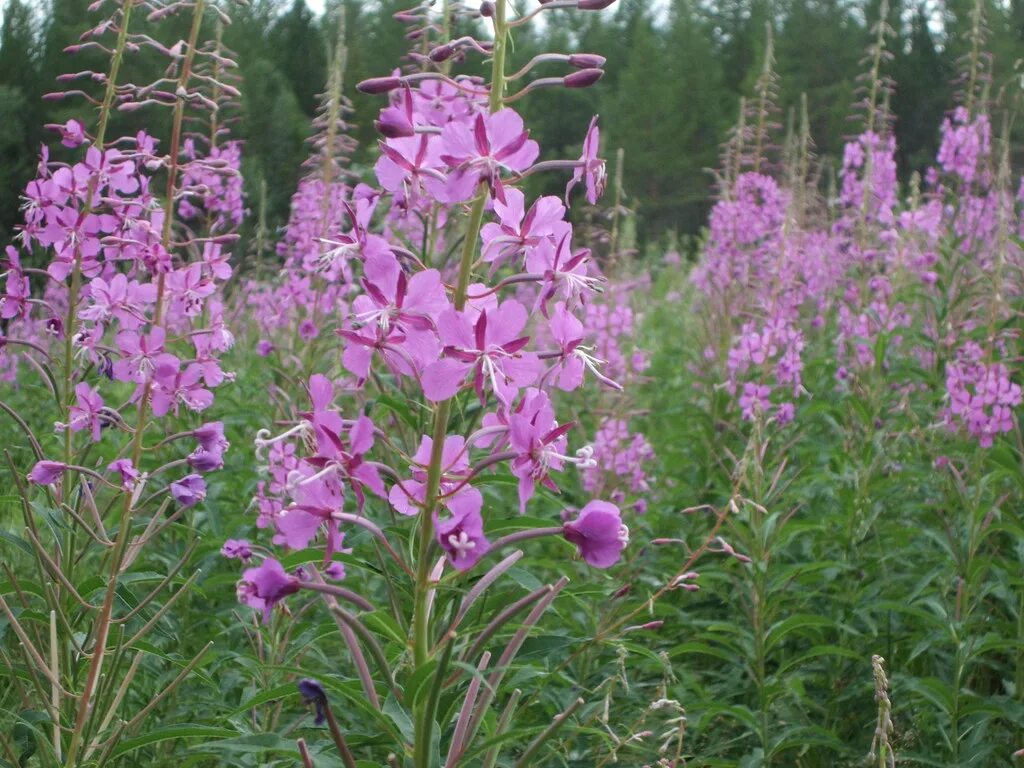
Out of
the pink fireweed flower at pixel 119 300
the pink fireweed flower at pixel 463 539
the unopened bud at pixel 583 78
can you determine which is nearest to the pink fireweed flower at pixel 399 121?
the unopened bud at pixel 583 78

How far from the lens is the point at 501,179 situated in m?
1.63

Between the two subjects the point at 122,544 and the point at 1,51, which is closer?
the point at 122,544

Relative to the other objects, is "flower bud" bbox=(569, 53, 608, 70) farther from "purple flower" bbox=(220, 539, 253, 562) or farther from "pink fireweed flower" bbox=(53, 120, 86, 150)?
"pink fireweed flower" bbox=(53, 120, 86, 150)

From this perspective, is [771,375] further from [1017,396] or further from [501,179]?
[501,179]

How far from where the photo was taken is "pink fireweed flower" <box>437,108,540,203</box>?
5.07 feet

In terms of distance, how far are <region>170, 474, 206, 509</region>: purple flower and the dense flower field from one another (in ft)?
0.04

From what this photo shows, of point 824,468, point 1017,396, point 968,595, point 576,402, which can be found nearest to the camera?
point 968,595

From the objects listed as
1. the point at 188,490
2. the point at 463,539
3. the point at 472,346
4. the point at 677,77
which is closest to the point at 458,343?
the point at 472,346

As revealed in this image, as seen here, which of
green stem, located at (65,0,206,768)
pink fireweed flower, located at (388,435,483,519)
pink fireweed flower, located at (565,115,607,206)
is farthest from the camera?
green stem, located at (65,0,206,768)

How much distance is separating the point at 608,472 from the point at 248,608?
1.94 meters

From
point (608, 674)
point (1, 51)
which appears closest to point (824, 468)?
point (608, 674)

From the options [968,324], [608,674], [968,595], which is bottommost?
[608,674]

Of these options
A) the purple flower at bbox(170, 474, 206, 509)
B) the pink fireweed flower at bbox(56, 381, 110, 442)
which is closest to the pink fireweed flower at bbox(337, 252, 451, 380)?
the purple flower at bbox(170, 474, 206, 509)

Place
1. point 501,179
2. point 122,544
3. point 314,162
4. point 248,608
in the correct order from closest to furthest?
point 501,179, point 122,544, point 248,608, point 314,162
